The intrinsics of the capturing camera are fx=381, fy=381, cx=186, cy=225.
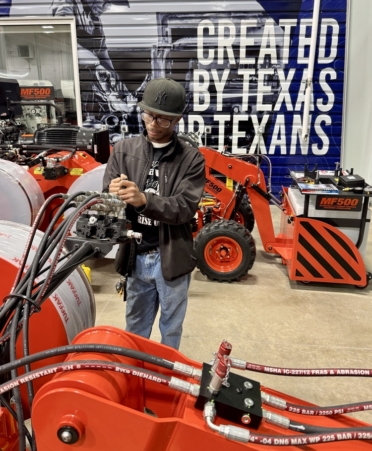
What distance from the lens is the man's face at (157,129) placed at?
1719 mm

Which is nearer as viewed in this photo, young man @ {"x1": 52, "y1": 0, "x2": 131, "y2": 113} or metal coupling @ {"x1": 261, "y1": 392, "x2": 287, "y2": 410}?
metal coupling @ {"x1": 261, "y1": 392, "x2": 287, "y2": 410}

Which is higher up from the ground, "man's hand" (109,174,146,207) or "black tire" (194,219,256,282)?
"man's hand" (109,174,146,207)

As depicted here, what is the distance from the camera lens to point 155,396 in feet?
3.90

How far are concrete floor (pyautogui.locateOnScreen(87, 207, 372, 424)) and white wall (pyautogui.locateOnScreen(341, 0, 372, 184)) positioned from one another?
3.28 metres

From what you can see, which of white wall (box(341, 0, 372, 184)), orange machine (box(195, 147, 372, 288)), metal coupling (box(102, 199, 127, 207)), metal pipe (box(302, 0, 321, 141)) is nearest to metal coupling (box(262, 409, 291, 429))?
metal coupling (box(102, 199, 127, 207))

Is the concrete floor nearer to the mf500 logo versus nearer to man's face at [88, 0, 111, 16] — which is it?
the mf500 logo

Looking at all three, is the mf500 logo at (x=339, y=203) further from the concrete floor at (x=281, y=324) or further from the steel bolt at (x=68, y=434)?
the steel bolt at (x=68, y=434)

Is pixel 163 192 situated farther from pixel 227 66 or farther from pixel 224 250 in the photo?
pixel 227 66

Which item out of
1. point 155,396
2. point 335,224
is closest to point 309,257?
point 335,224

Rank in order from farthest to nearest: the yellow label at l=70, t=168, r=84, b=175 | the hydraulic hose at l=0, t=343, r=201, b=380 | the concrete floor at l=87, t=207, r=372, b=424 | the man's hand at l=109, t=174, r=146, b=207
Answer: the yellow label at l=70, t=168, r=84, b=175, the concrete floor at l=87, t=207, r=372, b=424, the man's hand at l=109, t=174, r=146, b=207, the hydraulic hose at l=0, t=343, r=201, b=380

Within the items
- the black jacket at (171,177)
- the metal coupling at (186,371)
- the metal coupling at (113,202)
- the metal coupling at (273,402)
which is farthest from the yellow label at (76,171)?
the metal coupling at (273,402)

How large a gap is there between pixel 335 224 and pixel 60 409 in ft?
9.93

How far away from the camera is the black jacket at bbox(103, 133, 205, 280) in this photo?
1826mm

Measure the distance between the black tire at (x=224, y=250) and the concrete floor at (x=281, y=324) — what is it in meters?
0.13
